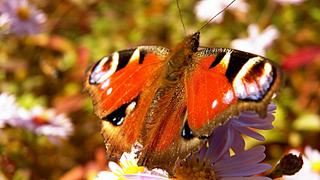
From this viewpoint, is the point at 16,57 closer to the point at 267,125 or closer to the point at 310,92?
the point at 310,92

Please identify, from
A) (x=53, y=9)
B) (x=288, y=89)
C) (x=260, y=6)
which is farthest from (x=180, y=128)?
(x=53, y=9)

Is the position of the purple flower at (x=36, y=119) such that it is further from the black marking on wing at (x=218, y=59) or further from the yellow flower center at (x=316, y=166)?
the black marking on wing at (x=218, y=59)

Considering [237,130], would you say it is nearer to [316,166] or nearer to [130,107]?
[130,107]

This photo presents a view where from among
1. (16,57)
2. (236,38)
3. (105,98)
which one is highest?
(16,57)

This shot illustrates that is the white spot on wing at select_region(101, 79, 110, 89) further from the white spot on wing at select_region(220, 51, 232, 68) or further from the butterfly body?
the white spot on wing at select_region(220, 51, 232, 68)

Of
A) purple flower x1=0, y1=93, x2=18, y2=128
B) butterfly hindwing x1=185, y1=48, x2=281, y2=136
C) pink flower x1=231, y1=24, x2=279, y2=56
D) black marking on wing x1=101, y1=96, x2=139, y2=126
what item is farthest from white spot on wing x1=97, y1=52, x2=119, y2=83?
pink flower x1=231, y1=24, x2=279, y2=56

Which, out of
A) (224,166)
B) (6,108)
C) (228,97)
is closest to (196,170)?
(224,166)

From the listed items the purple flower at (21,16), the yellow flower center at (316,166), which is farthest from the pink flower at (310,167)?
the purple flower at (21,16)
